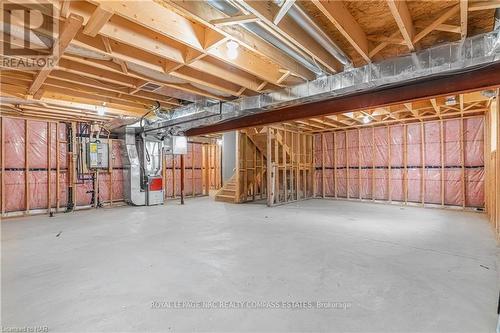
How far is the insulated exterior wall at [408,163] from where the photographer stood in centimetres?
625

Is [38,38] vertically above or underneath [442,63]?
above

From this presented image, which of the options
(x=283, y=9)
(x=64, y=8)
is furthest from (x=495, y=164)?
(x=64, y=8)

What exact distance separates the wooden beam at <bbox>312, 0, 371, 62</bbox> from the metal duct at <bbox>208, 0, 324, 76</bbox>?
570 mm

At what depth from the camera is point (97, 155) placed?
6.86m

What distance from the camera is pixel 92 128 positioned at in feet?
Result: 22.6

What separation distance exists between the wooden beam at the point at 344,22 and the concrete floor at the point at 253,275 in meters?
2.39

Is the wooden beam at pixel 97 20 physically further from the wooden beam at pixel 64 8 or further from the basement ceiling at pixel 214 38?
the wooden beam at pixel 64 8

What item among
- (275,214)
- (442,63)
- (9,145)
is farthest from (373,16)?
(9,145)

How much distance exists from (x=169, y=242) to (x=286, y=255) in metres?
1.72

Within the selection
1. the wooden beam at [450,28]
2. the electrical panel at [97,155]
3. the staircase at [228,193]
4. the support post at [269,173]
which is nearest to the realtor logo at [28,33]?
the wooden beam at [450,28]

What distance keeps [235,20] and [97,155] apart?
6391 mm

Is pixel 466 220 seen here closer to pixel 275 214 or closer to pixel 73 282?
pixel 275 214

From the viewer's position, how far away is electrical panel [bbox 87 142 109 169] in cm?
677

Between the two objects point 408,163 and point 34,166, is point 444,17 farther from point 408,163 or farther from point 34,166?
point 34,166
